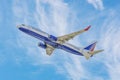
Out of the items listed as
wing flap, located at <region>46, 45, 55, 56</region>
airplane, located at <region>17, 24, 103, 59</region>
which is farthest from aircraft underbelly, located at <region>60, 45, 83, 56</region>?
wing flap, located at <region>46, 45, 55, 56</region>

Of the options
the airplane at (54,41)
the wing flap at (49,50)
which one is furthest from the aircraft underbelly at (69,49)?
the wing flap at (49,50)

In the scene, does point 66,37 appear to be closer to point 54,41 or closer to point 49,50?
point 54,41

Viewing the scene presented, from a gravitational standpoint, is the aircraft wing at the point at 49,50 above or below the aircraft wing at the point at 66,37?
below

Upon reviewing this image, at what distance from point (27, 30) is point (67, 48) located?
80.4ft

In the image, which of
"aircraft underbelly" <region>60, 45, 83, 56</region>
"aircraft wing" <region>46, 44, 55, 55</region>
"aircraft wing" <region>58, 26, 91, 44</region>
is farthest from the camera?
"aircraft underbelly" <region>60, 45, 83, 56</region>

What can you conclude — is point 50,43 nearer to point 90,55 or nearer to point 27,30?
→ point 27,30

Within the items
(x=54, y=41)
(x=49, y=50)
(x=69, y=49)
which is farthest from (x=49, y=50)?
(x=69, y=49)

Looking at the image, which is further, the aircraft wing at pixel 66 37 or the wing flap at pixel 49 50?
the wing flap at pixel 49 50

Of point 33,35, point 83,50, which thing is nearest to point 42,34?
point 33,35

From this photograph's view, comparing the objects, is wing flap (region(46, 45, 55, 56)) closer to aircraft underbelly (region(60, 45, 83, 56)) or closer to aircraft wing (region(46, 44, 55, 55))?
aircraft wing (region(46, 44, 55, 55))

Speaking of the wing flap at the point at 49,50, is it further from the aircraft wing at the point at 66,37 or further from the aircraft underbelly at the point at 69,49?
the aircraft wing at the point at 66,37

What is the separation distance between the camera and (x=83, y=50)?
191750mm

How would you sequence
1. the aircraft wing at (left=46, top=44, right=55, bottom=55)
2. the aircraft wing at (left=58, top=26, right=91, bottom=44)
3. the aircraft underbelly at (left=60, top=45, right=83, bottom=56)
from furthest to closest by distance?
the aircraft underbelly at (left=60, top=45, right=83, bottom=56) < the aircraft wing at (left=46, top=44, right=55, bottom=55) < the aircraft wing at (left=58, top=26, right=91, bottom=44)

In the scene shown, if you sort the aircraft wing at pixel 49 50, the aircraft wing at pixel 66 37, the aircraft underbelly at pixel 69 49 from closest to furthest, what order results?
the aircraft wing at pixel 66 37 → the aircraft wing at pixel 49 50 → the aircraft underbelly at pixel 69 49
